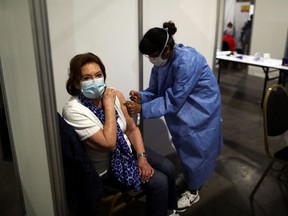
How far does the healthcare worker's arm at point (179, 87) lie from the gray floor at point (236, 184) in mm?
764

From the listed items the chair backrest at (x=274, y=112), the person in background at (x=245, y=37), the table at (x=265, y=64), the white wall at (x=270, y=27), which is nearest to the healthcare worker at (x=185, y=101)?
the chair backrest at (x=274, y=112)

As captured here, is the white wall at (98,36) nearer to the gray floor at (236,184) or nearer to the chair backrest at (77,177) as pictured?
the chair backrest at (77,177)

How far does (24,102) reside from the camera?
3.83 ft

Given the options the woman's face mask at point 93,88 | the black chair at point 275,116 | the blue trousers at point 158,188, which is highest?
the woman's face mask at point 93,88

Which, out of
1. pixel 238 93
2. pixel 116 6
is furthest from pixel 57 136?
pixel 238 93

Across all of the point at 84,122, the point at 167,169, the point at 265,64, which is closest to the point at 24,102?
Result: the point at 84,122

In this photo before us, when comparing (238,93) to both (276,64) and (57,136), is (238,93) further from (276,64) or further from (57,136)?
(57,136)

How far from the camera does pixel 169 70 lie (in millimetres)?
1738

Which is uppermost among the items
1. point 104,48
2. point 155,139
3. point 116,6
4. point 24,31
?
point 116,6

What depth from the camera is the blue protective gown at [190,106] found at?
5.44ft

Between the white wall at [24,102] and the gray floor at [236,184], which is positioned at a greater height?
the white wall at [24,102]

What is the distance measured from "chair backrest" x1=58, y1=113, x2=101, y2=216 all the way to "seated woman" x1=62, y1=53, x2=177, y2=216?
0.09 metres

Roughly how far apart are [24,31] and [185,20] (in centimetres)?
155

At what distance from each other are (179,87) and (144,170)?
0.53 metres
